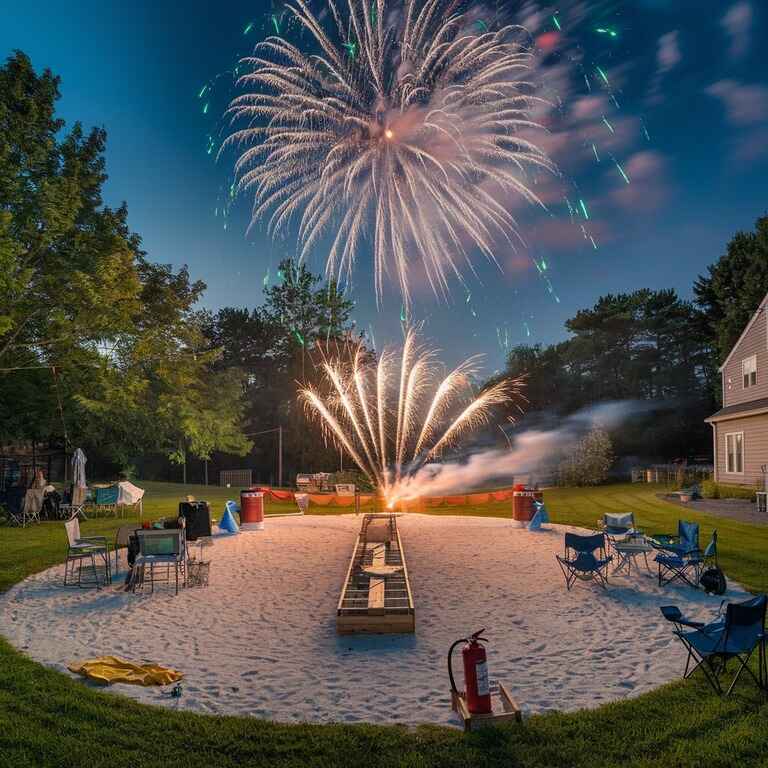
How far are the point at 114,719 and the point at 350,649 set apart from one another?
3.18 m

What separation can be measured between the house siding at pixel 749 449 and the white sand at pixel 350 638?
52.7ft

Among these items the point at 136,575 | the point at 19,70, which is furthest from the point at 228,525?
the point at 19,70

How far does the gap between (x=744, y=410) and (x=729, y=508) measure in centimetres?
624

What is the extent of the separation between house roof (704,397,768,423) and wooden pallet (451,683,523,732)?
22270mm

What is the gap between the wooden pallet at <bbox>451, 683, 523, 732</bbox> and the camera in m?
5.52

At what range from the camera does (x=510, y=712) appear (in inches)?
225

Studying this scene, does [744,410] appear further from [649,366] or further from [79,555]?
[649,366]

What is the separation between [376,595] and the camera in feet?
32.5

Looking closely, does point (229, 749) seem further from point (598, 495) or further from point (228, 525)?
point (598, 495)

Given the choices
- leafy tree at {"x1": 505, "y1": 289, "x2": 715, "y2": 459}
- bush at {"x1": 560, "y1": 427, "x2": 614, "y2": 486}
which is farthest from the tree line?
bush at {"x1": 560, "y1": 427, "x2": 614, "y2": 486}

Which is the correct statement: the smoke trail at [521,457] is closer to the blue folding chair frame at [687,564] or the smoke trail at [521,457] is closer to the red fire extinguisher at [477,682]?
the blue folding chair frame at [687,564]

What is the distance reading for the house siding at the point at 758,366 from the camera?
26.8 meters

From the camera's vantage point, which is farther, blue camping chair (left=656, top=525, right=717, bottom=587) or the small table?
the small table

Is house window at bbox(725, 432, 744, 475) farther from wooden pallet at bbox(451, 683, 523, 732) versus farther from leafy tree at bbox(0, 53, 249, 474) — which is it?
leafy tree at bbox(0, 53, 249, 474)
